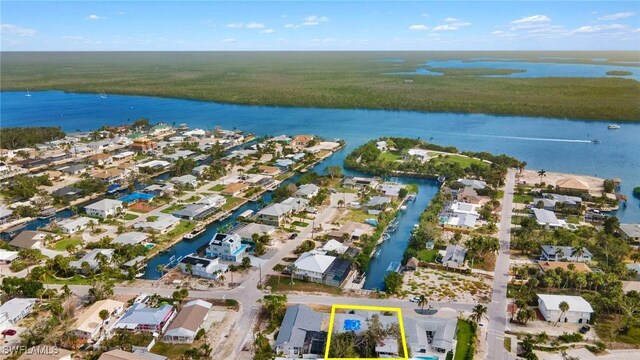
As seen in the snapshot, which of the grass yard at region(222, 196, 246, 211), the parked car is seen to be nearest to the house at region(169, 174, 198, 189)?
the grass yard at region(222, 196, 246, 211)

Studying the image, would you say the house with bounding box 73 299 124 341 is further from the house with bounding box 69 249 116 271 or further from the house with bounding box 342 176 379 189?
the house with bounding box 342 176 379 189

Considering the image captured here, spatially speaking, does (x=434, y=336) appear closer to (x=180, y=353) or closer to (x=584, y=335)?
(x=584, y=335)

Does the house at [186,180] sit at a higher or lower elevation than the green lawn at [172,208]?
higher

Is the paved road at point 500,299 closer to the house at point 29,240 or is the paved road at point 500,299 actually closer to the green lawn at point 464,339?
the green lawn at point 464,339

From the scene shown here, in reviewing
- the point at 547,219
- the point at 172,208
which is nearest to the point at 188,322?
the point at 172,208

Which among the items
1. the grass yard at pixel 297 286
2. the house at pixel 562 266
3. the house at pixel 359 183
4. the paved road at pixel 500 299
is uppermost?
the house at pixel 359 183

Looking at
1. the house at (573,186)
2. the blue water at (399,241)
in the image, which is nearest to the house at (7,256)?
the blue water at (399,241)
